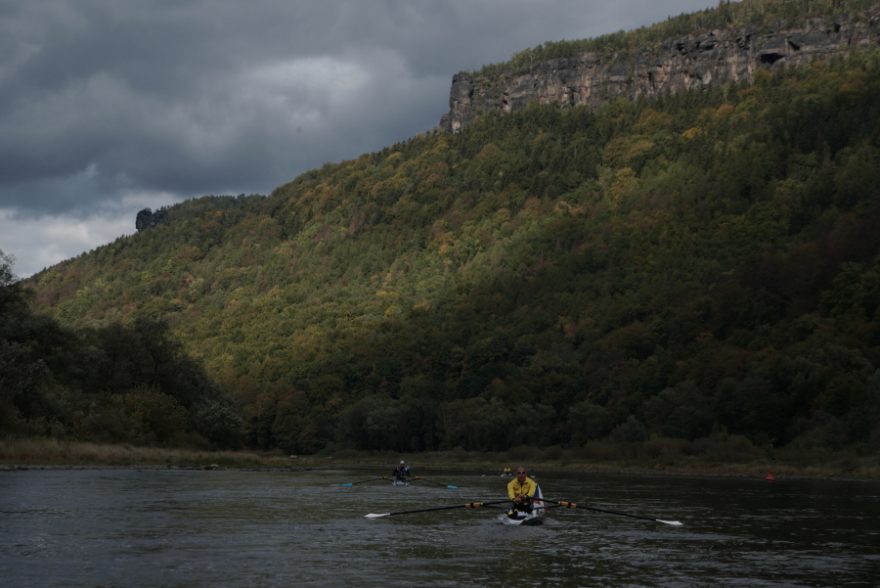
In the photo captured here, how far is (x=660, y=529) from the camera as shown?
150 ft

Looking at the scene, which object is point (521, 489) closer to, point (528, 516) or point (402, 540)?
point (528, 516)


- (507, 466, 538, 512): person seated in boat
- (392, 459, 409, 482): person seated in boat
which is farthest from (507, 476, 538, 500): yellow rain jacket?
(392, 459, 409, 482): person seated in boat

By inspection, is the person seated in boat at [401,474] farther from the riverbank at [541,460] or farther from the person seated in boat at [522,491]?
the person seated in boat at [522,491]

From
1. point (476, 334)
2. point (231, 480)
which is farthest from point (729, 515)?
point (476, 334)

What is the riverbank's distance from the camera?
82062 millimetres

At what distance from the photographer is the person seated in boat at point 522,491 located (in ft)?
155

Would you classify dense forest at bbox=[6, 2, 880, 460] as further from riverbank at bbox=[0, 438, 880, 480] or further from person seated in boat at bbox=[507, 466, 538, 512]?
person seated in boat at bbox=[507, 466, 538, 512]

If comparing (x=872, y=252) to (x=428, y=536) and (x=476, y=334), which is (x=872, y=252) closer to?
(x=476, y=334)

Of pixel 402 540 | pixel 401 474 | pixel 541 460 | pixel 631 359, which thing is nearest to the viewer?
pixel 402 540

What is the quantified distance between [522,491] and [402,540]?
29.5 ft

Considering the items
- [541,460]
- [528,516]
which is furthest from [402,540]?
[541,460]

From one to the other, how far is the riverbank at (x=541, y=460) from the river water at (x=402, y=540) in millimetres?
13805

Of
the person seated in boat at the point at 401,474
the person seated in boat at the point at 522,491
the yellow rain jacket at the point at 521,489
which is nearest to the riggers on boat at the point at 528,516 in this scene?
the person seated in boat at the point at 522,491

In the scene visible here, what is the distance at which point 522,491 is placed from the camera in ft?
159
